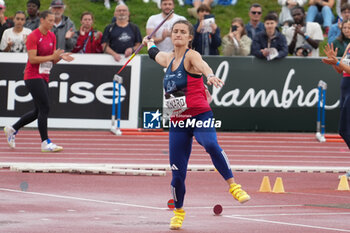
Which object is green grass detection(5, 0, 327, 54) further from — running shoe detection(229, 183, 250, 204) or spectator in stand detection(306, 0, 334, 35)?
running shoe detection(229, 183, 250, 204)

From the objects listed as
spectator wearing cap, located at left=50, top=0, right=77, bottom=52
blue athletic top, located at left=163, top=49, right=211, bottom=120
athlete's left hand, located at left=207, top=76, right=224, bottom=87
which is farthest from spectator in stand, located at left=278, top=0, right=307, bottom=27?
athlete's left hand, located at left=207, top=76, right=224, bottom=87

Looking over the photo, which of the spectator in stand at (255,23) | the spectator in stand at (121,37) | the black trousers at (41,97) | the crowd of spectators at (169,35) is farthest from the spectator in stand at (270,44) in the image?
the black trousers at (41,97)

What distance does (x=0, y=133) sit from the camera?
17.7 meters

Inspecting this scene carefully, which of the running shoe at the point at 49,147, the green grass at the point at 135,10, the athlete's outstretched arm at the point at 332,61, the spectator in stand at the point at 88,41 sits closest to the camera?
the athlete's outstretched arm at the point at 332,61

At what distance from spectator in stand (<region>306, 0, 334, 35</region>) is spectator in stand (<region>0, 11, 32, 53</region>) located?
8448 millimetres

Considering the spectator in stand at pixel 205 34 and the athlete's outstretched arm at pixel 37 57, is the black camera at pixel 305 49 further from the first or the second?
the athlete's outstretched arm at pixel 37 57

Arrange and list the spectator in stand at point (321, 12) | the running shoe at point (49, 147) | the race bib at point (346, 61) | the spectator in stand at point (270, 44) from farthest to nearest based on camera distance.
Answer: the spectator in stand at point (321, 12)
the spectator in stand at point (270, 44)
the running shoe at point (49, 147)
the race bib at point (346, 61)

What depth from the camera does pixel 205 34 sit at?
1836cm

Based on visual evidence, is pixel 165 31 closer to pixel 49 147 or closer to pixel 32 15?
pixel 32 15

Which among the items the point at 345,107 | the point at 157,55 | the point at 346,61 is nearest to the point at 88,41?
the point at 346,61

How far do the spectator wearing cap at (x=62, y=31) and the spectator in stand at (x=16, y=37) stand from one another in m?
0.70

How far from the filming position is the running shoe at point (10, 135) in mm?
15562

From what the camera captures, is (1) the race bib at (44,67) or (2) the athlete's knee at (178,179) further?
(1) the race bib at (44,67)

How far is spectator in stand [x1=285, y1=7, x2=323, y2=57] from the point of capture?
19062 mm
